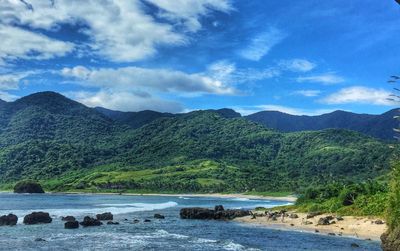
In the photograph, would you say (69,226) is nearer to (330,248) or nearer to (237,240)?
(237,240)

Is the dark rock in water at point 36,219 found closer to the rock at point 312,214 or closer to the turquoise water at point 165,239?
the turquoise water at point 165,239

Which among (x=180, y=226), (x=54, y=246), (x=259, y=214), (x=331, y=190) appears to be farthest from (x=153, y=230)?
(x=331, y=190)

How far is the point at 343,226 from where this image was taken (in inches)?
3305

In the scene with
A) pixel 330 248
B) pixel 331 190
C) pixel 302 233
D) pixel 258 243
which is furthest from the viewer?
pixel 331 190

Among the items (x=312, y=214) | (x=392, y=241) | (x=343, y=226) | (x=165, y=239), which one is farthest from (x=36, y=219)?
(x=392, y=241)

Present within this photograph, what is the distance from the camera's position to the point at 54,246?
6262 centimetres

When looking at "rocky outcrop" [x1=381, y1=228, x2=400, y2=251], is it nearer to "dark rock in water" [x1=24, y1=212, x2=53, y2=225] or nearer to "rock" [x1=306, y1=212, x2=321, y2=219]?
"rock" [x1=306, y1=212, x2=321, y2=219]

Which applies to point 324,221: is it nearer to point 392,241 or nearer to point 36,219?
point 392,241

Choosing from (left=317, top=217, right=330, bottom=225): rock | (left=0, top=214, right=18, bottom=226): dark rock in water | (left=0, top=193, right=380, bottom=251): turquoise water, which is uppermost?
(left=0, top=214, right=18, bottom=226): dark rock in water

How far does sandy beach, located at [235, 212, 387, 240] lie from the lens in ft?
244

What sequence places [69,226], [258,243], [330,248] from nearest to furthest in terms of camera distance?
[330,248], [258,243], [69,226]

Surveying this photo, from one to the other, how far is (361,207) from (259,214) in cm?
2989

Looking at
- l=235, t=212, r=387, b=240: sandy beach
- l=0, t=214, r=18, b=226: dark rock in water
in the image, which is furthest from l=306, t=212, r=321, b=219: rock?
l=0, t=214, r=18, b=226: dark rock in water

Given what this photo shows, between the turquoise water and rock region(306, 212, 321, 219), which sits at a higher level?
rock region(306, 212, 321, 219)
